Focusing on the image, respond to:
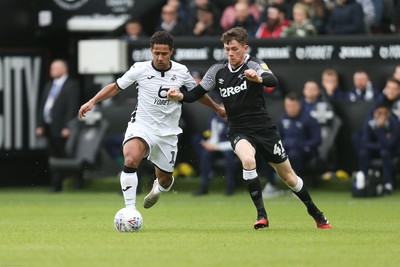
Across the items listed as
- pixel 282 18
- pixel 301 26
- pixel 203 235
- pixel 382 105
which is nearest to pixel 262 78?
pixel 203 235

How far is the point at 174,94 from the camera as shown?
13.6 metres

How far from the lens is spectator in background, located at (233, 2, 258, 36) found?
74.8 ft

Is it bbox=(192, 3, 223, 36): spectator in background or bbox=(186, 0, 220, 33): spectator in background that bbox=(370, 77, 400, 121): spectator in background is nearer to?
bbox=(192, 3, 223, 36): spectator in background

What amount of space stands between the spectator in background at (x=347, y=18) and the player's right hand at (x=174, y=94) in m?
8.93

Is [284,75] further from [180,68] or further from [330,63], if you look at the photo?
[180,68]

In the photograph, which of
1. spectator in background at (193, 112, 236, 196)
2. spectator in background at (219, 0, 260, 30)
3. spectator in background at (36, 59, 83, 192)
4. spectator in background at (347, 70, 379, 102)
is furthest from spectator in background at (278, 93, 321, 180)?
spectator in background at (36, 59, 83, 192)

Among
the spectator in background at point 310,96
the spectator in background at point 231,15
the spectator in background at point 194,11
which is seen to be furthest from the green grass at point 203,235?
the spectator in background at point 194,11

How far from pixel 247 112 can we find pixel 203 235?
1629mm

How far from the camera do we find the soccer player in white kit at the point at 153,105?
13609mm

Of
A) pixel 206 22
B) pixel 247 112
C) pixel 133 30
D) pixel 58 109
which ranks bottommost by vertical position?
pixel 58 109

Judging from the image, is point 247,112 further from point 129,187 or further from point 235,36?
point 129,187

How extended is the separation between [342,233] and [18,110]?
12.9 meters

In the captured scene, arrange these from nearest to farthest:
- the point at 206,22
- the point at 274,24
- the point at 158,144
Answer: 1. the point at 158,144
2. the point at 274,24
3. the point at 206,22

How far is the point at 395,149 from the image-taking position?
21125 mm
